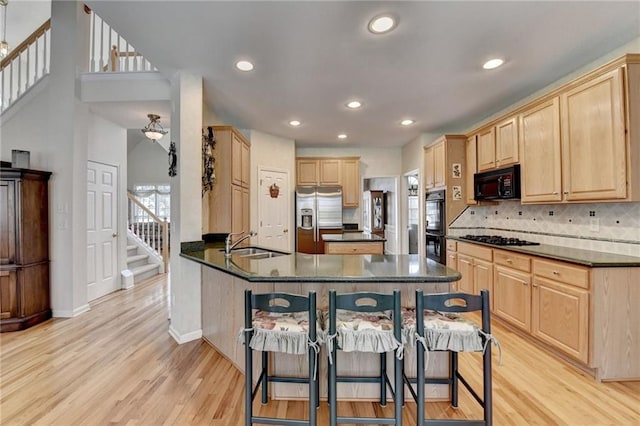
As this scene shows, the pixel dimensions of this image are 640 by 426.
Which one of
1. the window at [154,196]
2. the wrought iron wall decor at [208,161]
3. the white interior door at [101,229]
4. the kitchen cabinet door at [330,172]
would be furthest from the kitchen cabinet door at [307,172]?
the window at [154,196]

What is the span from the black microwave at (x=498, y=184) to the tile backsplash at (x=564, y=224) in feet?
1.23

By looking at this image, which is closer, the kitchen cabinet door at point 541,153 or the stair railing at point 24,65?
the kitchen cabinet door at point 541,153

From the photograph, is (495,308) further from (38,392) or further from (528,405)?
(38,392)

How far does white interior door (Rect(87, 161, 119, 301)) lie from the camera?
4.18 metres

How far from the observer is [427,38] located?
2.35 m

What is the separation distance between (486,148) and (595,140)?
1.47 m

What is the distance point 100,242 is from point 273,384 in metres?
3.78

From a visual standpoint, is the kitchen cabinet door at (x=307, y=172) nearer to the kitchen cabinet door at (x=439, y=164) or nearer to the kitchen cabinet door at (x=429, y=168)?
the kitchen cabinet door at (x=429, y=168)

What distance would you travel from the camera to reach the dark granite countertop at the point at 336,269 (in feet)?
5.90

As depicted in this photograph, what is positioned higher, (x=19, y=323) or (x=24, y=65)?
(x=24, y=65)

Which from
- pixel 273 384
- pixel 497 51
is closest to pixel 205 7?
pixel 497 51

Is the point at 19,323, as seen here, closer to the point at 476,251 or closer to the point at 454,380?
the point at 454,380

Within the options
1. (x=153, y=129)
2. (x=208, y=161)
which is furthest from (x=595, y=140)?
(x=153, y=129)

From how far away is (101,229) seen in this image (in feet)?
14.5
